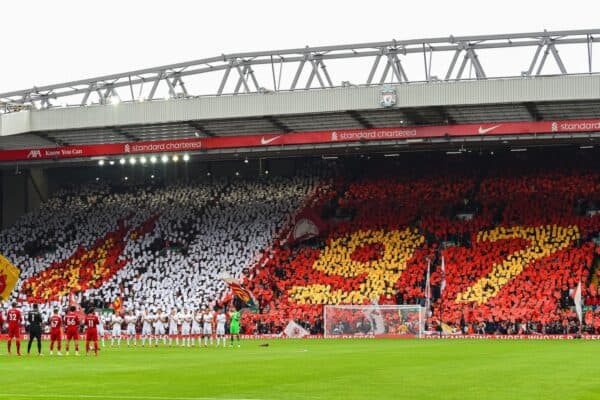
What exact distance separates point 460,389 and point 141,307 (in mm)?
38949

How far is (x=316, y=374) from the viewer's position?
87.5ft

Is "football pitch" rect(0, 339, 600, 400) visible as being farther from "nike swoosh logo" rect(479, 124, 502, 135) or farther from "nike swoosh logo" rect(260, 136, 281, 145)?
"nike swoosh logo" rect(260, 136, 281, 145)

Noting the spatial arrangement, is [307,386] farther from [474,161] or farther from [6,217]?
[6,217]

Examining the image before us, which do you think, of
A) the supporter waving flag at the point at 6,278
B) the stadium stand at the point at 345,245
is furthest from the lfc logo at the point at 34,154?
the supporter waving flag at the point at 6,278

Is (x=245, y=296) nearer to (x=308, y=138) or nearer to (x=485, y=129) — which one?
(x=308, y=138)

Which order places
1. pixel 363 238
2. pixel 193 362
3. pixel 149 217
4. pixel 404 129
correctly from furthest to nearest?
1. pixel 149 217
2. pixel 363 238
3. pixel 404 129
4. pixel 193 362

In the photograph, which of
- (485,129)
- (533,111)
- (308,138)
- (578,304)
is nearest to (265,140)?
(308,138)

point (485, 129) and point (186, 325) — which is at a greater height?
point (485, 129)

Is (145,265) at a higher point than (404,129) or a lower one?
lower

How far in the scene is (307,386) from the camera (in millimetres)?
23234

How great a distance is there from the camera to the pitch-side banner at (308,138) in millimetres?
54781

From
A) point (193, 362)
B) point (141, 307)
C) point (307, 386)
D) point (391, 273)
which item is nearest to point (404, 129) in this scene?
point (391, 273)

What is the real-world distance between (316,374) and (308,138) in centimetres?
3264

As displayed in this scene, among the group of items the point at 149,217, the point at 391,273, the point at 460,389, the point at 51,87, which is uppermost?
the point at 51,87
